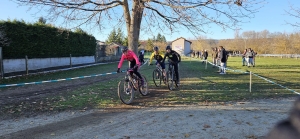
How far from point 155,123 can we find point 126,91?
2624mm

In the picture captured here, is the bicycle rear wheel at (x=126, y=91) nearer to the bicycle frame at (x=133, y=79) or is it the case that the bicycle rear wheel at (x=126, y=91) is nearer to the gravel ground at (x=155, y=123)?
the bicycle frame at (x=133, y=79)

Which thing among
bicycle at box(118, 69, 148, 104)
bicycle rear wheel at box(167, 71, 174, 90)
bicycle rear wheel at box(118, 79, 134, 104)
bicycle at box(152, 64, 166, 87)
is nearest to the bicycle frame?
bicycle at box(118, 69, 148, 104)

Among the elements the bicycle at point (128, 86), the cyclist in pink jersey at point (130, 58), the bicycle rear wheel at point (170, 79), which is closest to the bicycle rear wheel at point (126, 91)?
the bicycle at point (128, 86)

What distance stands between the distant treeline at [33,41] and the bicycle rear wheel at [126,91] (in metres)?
6.91

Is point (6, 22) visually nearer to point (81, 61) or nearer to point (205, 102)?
point (81, 61)

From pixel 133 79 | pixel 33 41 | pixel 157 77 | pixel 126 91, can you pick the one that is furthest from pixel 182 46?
pixel 126 91

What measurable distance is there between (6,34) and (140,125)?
52.7 ft

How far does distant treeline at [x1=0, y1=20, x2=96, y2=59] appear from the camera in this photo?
1786 cm

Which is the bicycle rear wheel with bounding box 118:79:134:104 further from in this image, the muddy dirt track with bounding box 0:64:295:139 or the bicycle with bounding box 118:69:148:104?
the muddy dirt track with bounding box 0:64:295:139

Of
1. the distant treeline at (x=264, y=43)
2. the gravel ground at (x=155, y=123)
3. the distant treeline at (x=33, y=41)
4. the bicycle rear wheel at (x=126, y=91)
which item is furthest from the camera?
the distant treeline at (x=264, y=43)

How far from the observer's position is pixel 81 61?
3153cm

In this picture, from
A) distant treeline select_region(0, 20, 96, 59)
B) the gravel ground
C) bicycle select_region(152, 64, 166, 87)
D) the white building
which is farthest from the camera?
the white building

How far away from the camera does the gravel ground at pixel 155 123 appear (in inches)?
199

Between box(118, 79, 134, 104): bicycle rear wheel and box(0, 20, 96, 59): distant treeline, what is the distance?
691 centimetres
